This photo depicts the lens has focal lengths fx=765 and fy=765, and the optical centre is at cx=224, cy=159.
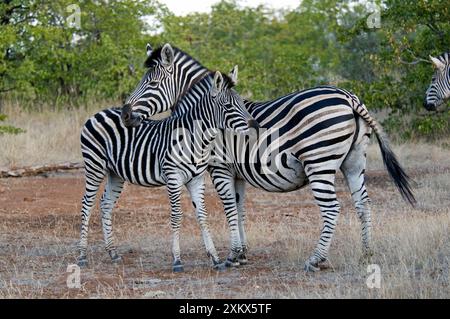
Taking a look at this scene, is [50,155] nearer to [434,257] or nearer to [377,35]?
[434,257]

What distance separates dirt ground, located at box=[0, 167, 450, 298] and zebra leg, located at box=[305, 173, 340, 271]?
0.14 meters

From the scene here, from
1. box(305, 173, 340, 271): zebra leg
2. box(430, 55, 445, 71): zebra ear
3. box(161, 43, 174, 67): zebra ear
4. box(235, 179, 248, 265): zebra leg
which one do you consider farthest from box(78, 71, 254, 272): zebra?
box(430, 55, 445, 71): zebra ear

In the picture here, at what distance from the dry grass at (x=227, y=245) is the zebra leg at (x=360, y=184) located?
0.19 meters

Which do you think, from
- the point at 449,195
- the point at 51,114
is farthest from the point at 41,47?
the point at 449,195

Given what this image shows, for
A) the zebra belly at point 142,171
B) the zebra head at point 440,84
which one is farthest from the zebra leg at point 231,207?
the zebra head at point 440,84

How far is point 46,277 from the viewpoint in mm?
7969

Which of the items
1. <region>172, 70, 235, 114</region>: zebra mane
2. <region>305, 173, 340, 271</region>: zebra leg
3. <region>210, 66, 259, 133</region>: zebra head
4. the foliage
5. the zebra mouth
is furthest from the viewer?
the foliage

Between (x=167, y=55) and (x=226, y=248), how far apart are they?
8.12ft

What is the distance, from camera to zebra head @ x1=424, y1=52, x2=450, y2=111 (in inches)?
525

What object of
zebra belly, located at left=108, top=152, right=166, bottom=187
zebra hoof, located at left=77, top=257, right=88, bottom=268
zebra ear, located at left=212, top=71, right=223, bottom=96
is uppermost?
zebra ear, located at left=212, top=71, right=223, bottom=96

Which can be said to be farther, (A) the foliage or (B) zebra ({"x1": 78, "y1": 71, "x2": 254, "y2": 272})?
(A) the foliage

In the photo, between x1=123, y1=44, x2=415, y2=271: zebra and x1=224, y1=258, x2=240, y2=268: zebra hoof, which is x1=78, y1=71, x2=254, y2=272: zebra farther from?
x1=123, y1=44, x2=415, y2=271: zebra

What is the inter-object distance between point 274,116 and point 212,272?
179 centimetres

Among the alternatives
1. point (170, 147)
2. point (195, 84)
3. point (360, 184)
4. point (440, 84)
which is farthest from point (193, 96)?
point (440, 84)
